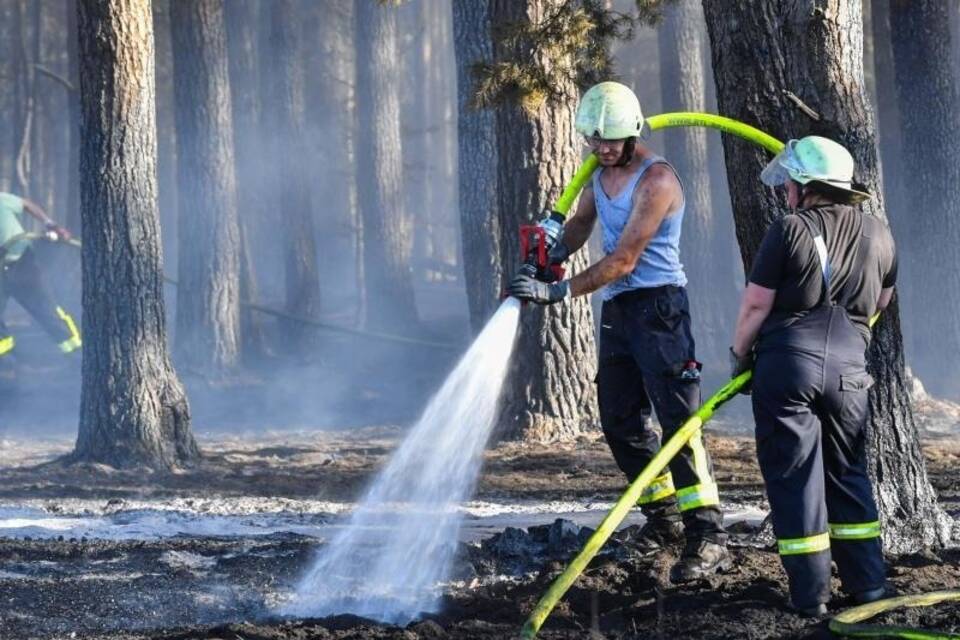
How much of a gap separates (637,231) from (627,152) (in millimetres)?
409

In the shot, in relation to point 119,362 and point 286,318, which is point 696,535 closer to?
point 119,362

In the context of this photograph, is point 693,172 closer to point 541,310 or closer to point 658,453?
point 541,310

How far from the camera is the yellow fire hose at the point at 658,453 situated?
5270 mm

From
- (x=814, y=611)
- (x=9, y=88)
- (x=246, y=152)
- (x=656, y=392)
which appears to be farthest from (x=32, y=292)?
(x=9, y=88)

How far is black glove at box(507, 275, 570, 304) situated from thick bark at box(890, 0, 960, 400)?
966cm

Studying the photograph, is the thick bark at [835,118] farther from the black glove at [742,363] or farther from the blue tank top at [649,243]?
the black glove at [742,363]

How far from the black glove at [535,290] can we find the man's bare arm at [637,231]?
0.32 feet

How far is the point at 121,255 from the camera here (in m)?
10.5

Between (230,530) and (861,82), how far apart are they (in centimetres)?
443

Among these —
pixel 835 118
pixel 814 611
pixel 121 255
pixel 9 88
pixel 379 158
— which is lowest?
pixel 814 611

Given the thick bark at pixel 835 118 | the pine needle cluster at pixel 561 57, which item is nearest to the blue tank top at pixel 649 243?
the thick bark at pixel 835 118

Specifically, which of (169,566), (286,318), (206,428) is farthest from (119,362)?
(286,318)

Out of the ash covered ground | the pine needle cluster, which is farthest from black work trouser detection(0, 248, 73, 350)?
the pine needle cluster

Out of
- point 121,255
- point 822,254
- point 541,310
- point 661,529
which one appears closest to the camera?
point 822,254
